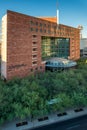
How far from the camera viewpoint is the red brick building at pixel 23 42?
1489 inches

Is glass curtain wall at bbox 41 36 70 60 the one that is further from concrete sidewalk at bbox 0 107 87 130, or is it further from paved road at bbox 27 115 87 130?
paved road at bbox 27 115 87 130

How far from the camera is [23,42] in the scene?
40.9 metres

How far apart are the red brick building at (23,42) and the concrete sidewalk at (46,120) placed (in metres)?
13.8

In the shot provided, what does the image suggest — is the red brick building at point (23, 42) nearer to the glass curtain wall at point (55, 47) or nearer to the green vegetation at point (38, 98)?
the glass curtain wall at point (55, 47)

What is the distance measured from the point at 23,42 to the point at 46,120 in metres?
20.1

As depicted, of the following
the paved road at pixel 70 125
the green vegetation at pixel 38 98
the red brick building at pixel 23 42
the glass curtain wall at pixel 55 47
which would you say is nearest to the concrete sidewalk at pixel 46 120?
the green vegetation at pixel 38 98

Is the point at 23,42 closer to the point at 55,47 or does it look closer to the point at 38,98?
the point at 55,47

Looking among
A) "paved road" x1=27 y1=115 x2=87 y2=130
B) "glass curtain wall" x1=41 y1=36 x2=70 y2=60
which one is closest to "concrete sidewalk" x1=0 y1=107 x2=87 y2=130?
"paved road" x1=27 y1=115 x2=87 y2=130

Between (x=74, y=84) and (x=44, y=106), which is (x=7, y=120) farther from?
(x=74, y=84)

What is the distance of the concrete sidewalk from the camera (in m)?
25.5

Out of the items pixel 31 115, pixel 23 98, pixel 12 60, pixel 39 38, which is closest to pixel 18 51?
pixel 12 60

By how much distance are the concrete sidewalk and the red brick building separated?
1376cm

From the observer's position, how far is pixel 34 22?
4334cm

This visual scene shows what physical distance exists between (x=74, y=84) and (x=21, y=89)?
36.7 feet
